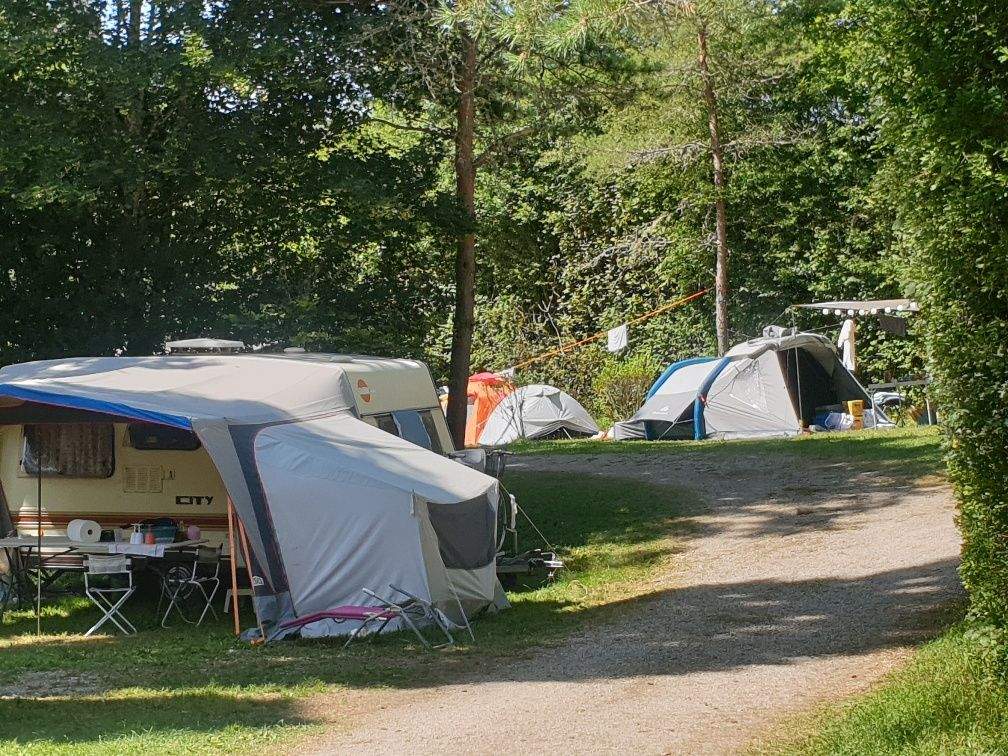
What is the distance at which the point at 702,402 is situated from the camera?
19.6 metres

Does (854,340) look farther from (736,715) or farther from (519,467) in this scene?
(736,715)

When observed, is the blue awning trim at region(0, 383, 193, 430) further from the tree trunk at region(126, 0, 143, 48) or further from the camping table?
the tree trunk at region(126, 0, 143, 48)

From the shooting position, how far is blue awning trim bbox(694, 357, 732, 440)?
19531 millimetres

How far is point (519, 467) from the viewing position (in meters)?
17.1

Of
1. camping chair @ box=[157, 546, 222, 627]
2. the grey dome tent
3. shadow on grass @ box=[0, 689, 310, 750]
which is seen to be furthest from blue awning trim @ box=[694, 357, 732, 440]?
shadow on grass @ box=[0, 689, 310, 750]

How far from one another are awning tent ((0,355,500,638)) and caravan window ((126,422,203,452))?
2.76ft

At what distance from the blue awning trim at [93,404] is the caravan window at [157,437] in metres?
1.33


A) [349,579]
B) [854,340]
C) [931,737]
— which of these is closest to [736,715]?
[931,737]

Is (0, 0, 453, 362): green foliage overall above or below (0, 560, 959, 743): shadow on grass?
above

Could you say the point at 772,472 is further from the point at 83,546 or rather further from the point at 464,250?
the point at 83,546

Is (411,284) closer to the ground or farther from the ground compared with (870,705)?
farther from the ground

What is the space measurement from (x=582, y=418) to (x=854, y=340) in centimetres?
473

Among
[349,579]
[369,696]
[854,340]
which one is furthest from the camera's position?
[854,340]

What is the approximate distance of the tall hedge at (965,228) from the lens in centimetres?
574
